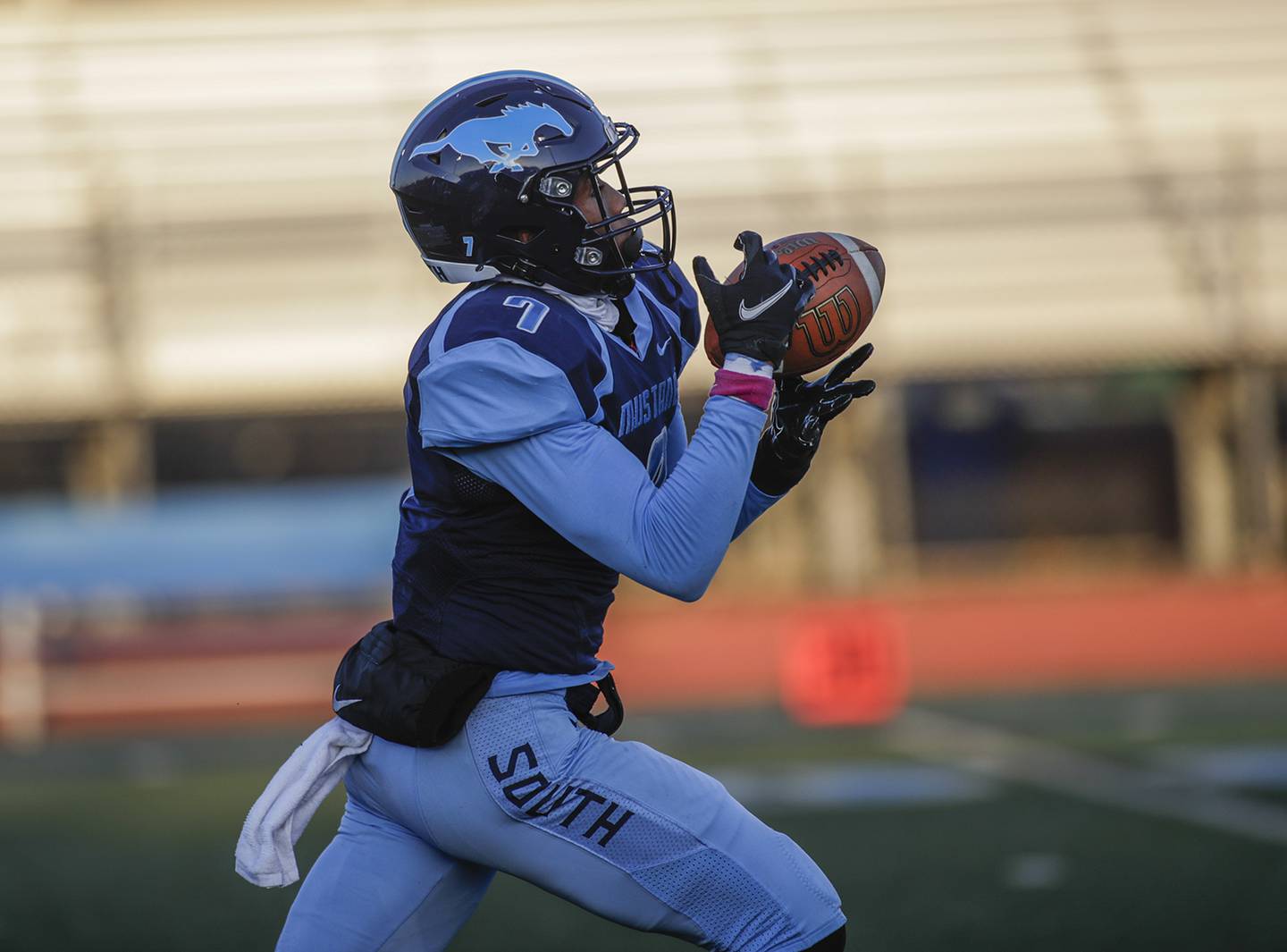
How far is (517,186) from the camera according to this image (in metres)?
2.20

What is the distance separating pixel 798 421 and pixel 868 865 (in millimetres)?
2849

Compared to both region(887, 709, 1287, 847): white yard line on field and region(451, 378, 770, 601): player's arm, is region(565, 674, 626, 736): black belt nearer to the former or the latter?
region(451, 378, 770, 601): player's arm

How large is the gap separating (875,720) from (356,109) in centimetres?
736

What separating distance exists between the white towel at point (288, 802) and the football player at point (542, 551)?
0.03 meters

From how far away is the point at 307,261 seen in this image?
41.4 feet

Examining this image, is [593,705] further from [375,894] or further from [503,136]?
[503,136]

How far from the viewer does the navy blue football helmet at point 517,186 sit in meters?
2.20

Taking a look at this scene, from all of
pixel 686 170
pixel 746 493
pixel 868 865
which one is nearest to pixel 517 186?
pixel 746 493

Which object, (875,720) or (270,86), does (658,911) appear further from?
(270,86)

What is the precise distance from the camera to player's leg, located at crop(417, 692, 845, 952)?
2.09 metres

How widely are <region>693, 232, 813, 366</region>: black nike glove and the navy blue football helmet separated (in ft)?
0.46

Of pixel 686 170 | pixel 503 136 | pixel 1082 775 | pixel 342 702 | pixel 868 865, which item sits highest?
pixel 686 170

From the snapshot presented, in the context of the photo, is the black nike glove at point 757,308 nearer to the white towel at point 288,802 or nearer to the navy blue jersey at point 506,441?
the navy blue jersey at point 506,441

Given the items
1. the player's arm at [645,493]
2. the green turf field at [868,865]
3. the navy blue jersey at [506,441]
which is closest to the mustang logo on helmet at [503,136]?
the navy blue jersey at [506,441]
